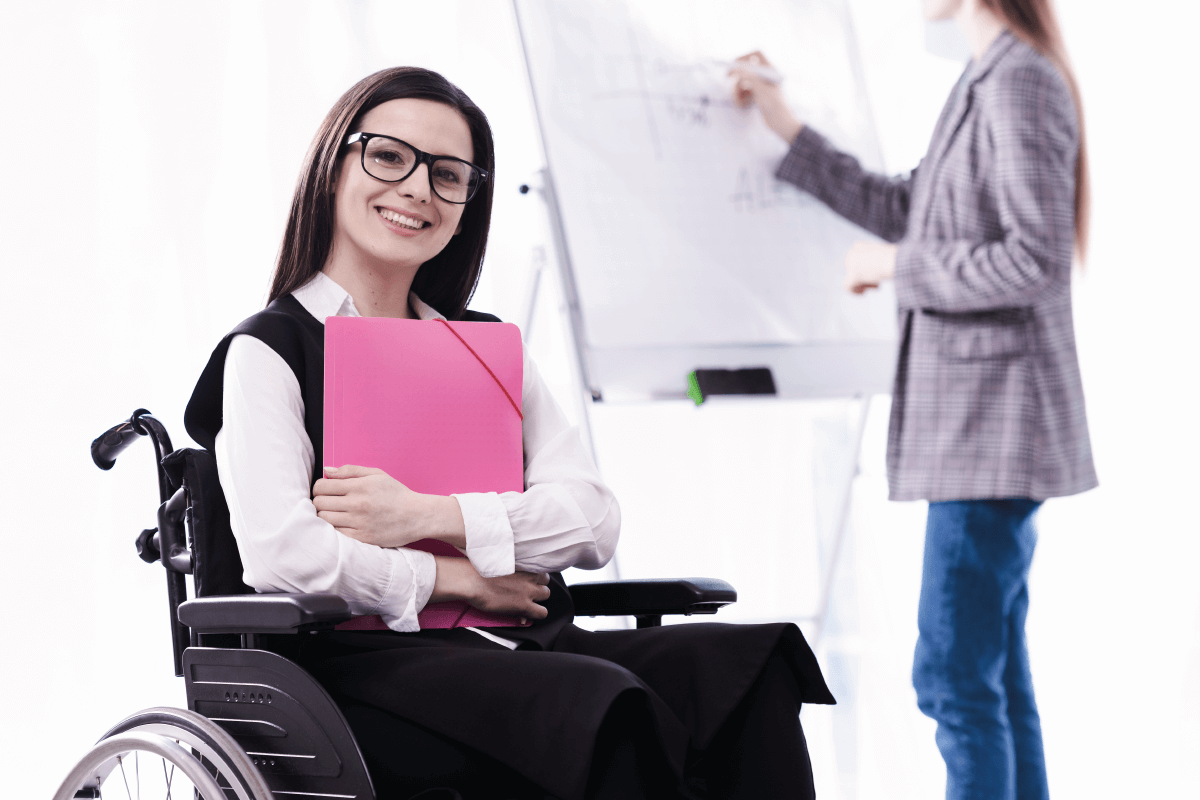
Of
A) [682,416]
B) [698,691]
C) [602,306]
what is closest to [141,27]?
[602,306]

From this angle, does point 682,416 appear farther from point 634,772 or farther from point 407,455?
point 634,772

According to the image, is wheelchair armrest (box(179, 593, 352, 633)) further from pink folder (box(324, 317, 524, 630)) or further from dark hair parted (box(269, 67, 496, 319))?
dark hair parted (box(269, 67, 496, 319))

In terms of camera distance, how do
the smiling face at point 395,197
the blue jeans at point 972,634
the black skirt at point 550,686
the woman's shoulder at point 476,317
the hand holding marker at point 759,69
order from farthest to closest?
1. the hand holding marker at point 759,69
2. the blue jeans at point 972,634
3. the woman's shoulder at point 476,317
4. the smiling face at point 395,197
5. the black skirt at point 550,686

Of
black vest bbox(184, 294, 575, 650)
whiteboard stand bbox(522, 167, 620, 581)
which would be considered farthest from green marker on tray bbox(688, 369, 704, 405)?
black vest bbox(184, 294, 575, 650)

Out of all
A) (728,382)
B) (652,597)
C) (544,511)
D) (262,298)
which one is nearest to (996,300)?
(728,382)

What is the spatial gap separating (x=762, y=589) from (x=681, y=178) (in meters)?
1.11

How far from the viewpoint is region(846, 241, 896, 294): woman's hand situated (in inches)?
78.0

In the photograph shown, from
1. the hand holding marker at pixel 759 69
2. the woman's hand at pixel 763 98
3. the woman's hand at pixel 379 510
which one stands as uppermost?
the hand holding marker at pixel 759 69

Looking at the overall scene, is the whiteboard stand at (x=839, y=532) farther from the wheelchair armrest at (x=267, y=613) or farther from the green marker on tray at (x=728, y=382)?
the wheelchair armrest at (x=267, y=613)

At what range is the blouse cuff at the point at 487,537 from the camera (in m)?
1.13

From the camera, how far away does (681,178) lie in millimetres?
1992

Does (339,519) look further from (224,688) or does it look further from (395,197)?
(395,197)

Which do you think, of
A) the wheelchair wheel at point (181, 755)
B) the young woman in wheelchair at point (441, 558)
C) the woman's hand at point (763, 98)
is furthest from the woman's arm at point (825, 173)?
the wheelchair wheel at point (181, 755)

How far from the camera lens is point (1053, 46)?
196 centimetres
